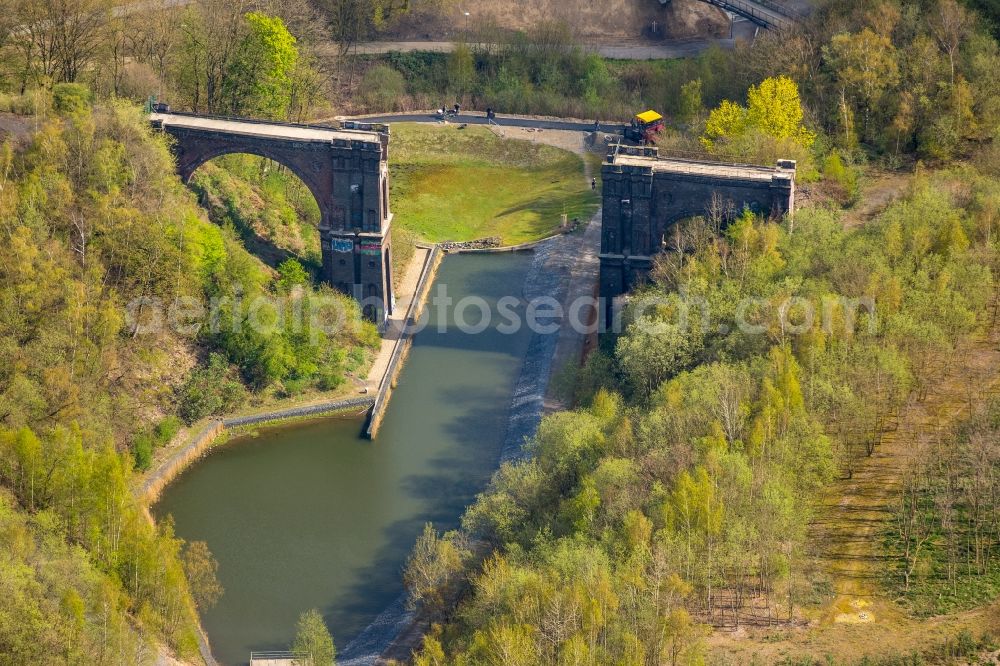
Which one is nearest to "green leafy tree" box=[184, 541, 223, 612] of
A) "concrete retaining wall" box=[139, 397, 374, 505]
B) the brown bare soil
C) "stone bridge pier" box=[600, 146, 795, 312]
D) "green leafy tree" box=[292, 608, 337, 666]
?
"green leafy tree" box=[292, 608, 337, 666]

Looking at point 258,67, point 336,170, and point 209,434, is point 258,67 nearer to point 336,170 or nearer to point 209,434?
point 336,170

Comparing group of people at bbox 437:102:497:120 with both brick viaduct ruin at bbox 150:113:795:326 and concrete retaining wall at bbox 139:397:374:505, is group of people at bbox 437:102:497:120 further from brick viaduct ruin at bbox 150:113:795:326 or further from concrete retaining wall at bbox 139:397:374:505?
concrete retaining wall at bbox 139:397:374:505

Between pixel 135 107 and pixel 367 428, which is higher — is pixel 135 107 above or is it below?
above

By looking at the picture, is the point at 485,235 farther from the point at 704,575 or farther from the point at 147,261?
the point at 704,575

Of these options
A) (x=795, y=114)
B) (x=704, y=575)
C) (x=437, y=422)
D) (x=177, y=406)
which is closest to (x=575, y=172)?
(x=795, y=114)

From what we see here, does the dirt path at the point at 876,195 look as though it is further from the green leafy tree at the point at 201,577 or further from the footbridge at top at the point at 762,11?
the green leafy tree at the point at 201,577
